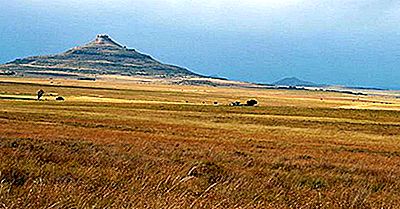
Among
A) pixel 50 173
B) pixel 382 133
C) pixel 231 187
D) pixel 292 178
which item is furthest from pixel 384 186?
pixel 382 133

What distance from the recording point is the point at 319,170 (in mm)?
18609

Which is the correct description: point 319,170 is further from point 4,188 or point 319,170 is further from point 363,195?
point 4,188

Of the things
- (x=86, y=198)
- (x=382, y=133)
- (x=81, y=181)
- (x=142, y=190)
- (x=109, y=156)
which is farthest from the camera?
(x=382, y=133)

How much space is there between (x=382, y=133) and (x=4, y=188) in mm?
50533

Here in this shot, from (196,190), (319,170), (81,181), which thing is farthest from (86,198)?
(319,170)

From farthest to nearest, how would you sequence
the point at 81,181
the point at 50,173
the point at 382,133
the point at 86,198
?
the point at 382,133 < the point at 50,173 < the point at 81,181 < the point at 86,198

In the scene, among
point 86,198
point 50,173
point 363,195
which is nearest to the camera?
point 86,198

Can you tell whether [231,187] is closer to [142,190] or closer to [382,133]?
[142,190]

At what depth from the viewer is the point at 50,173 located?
483 inches

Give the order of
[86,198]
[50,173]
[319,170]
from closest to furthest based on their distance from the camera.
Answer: [86,198]
[50,173]
[319,170]

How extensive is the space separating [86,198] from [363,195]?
7077 millimetres

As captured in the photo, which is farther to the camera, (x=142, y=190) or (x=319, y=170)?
(x=319, y=170)

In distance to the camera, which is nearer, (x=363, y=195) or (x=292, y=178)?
(x=363, y=195)

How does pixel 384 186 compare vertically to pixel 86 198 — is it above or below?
below
